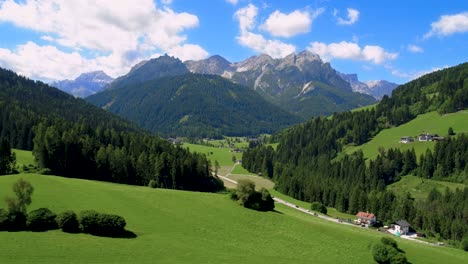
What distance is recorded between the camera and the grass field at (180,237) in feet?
159

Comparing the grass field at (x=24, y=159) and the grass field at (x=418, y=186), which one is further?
the grass field at (x=418, y=186)

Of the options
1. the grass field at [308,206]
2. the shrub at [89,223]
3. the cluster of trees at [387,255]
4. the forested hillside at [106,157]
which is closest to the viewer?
the shrub at [89,223]

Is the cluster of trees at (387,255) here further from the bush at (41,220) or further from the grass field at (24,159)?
the grass field at (24,159)

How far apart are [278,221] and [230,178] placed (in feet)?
365

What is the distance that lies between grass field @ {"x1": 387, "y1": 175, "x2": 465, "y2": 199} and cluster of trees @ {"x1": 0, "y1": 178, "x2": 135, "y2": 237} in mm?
140688

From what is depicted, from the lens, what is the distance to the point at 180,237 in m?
59.6

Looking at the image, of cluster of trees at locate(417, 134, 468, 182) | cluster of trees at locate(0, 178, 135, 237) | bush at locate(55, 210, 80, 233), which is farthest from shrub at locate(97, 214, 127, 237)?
cluster of trees at locate(417, 134, 468, 182)

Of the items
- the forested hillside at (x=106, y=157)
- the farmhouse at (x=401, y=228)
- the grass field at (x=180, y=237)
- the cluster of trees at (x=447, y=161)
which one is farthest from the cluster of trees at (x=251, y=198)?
the cluster of trees at (x=447, y=161)

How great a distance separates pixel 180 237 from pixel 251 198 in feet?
92.8

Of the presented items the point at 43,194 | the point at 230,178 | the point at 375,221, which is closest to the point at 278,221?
the point at 43,194

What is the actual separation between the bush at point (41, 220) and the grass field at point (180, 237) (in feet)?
7.63

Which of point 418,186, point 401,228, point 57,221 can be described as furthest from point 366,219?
point 57,221

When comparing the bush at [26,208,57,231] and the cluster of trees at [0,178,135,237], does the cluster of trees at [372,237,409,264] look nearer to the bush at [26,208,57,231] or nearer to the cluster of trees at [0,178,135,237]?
the cluster of trees at [0,178,135,237]

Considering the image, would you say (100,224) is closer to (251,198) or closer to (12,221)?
(12,221)
